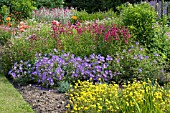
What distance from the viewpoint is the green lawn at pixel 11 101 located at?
19.9 ft

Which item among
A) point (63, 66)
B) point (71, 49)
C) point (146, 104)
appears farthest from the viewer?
point (71, 49)

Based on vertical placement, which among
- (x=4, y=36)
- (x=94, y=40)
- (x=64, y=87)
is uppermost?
(x=94, y=40)

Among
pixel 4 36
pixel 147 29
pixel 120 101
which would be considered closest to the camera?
pixel 120 101

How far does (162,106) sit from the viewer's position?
5090 millimetres

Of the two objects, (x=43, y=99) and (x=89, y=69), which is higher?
(x=89, y=69)

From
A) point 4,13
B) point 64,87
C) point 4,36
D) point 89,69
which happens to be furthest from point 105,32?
point 4,13

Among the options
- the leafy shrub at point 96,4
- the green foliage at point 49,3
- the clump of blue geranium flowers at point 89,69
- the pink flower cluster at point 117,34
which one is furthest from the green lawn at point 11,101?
the leafy shrub at point 96,4

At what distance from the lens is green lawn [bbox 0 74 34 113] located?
6.05 metres

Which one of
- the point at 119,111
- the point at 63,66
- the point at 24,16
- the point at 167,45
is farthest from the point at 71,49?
the point at 24,16

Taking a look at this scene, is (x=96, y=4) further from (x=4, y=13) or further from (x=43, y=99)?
(x=43, y=99)

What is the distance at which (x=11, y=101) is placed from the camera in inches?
255

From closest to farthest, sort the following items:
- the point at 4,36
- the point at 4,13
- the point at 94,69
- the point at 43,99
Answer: the point at 43,99
the point at 94,69
the point at 4,36
the point at 4,13

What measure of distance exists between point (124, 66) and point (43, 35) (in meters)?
2.37

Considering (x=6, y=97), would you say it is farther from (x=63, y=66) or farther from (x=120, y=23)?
(x=120, y=23)
